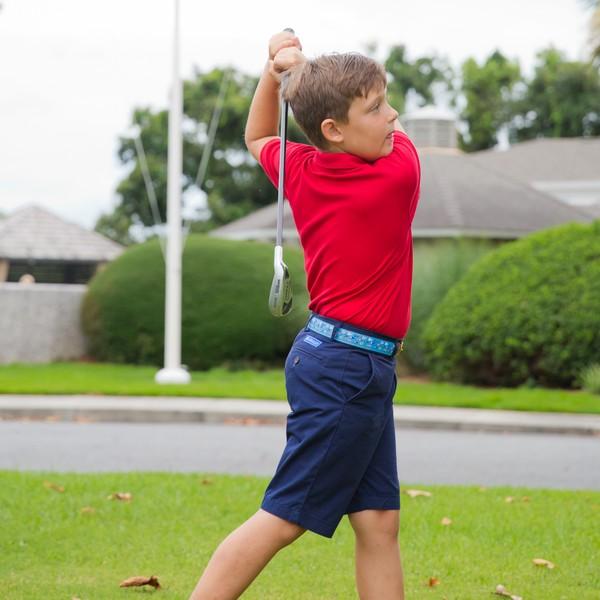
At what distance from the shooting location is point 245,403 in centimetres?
1357

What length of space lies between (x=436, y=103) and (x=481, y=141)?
239 cm

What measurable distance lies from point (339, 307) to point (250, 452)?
6.79 metres

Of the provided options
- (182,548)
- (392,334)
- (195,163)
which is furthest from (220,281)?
(195,163)

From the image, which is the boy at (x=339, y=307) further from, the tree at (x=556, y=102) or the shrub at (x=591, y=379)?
the tree at (x=556, y=102)

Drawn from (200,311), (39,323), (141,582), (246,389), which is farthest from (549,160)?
(141,582)

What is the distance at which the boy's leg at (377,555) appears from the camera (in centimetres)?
345

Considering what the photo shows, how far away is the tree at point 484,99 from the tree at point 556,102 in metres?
0.74

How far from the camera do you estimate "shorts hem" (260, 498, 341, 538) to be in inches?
127

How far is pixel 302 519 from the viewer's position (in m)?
3.24

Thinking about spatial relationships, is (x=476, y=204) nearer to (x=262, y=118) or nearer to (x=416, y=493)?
(x=416, y=493)

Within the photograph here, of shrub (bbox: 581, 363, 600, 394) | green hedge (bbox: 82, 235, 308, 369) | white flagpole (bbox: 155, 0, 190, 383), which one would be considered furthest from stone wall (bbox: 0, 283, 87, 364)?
shrub (bbox: 581, 363, 600, 394)

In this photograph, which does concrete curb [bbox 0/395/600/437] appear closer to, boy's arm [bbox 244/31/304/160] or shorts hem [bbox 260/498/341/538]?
boy's arm [bbox 244/31/304/160]

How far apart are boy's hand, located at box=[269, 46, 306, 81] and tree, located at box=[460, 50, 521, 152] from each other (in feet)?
139

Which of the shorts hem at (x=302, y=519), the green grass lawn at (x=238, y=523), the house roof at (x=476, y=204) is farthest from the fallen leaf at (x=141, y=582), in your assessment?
the house roof at (x=476, y=204)
